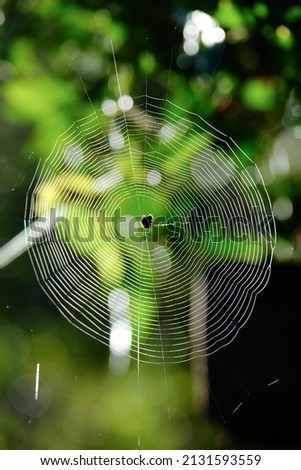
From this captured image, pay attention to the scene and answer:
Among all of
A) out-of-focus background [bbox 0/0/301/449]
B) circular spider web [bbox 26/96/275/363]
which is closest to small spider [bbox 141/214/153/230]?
circular spider web [bbox 26/96/275/363]

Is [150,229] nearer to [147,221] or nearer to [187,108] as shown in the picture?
[147,221]

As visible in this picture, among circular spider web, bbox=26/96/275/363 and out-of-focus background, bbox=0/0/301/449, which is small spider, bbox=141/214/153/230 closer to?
circular spider web, bbox=26/96/275/363

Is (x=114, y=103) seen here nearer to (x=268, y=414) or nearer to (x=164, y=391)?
(x=164, y=391)

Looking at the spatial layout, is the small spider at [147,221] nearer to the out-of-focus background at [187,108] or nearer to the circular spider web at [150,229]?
the circular spider web at [150,229]

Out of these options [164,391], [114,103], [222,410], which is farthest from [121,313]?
[114,103]

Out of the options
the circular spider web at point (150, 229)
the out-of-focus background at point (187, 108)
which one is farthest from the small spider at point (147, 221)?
the out-of-focus background at point (187, 108)
